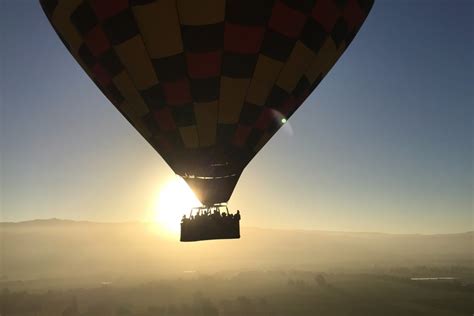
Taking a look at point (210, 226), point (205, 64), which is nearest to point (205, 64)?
point (205, 64)

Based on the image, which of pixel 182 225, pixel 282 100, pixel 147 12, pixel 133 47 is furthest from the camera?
pixel 282 100

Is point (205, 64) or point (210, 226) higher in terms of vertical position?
point (205, 64)

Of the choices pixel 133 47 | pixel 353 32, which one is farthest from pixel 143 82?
pixel 353 32

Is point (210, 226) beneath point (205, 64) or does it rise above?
beneath

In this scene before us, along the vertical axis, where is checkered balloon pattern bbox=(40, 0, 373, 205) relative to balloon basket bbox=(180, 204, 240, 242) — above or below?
above

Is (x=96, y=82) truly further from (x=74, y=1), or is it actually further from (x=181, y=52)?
(x=181, y=52)

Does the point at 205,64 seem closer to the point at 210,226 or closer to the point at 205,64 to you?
the point at 205,64
